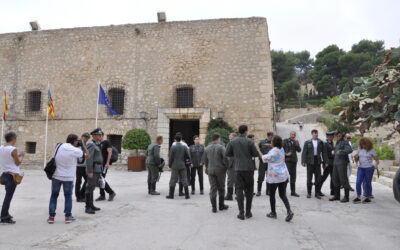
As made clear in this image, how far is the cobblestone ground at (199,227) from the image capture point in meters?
4.06

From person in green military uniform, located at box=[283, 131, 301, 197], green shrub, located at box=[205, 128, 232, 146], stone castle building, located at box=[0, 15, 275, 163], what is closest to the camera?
person in green military uniform, located at box=[283, 131, 301, 197]

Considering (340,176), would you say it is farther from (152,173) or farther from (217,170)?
(152,173)

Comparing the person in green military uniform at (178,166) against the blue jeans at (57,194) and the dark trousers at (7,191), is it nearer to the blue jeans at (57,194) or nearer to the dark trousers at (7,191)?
the blue jeans at (57,194)

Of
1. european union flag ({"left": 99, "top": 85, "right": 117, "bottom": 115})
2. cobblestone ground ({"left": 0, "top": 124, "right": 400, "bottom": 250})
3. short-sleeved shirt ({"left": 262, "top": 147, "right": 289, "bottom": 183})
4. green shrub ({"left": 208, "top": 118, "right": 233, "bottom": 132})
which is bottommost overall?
cobblestone ground ({"left": 0, "top": 124, "right": 400, "bottom": 250})

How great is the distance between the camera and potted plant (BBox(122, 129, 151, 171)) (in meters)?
14.3

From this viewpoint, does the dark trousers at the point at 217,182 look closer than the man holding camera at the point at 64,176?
No

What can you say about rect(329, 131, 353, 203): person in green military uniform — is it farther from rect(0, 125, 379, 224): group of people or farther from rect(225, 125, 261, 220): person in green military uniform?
rect(225, 125, 261, 220): person in green military uniform

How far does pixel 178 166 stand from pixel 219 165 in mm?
1522

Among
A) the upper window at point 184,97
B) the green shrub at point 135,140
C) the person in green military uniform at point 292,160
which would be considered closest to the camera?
the person in green military uniform at point 292,160

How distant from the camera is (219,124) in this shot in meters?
14.5

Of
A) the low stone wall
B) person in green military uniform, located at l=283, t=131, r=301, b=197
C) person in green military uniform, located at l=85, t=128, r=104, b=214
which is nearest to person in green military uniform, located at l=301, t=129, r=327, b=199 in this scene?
person in green military uniform, located at l=283, t=131, r=301, b=197

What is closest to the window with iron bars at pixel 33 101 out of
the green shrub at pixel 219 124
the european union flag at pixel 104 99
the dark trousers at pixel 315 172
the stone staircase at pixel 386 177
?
the european union flag at pixel 104 99

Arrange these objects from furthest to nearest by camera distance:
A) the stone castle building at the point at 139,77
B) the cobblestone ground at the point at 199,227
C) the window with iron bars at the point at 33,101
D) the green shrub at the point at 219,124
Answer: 1. the window with iron bars at the point at 33,101
2. the stone castle building at the point at 139,77
3. the green shrub at the point at 219,124
4. the cobblestone ground at the point at 199,227

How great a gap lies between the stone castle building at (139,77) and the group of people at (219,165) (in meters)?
6.65
